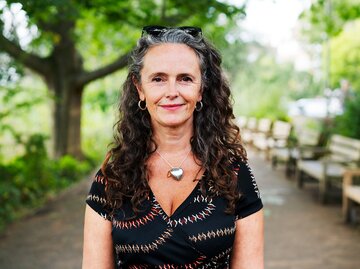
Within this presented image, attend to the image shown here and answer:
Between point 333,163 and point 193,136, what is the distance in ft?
22.8

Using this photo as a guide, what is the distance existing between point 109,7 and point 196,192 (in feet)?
19.0

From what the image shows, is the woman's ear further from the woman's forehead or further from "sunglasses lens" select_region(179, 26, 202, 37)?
"sunglasses lens" select_region(179, 26, 202, 37)

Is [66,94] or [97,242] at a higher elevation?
[66,94]

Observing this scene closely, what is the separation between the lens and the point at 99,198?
221 centimetres

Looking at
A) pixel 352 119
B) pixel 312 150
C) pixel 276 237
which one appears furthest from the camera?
pixel 352 119

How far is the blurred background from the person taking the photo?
726cm

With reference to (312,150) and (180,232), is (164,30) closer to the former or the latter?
(180,232)

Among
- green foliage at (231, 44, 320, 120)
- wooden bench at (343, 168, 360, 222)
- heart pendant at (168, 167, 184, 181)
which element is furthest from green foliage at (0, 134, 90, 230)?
green foliage at (231, 44, 320, 120)

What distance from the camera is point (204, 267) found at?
2152 millimetres

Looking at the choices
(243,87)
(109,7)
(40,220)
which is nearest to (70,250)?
(40,220)

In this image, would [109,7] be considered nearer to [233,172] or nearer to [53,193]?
[53,193]

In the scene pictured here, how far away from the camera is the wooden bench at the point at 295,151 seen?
1139 centimetres

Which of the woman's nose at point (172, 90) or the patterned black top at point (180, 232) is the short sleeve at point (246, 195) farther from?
the woman's nose at point (172, 90)

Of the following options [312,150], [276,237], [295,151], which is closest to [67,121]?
[295,151]
